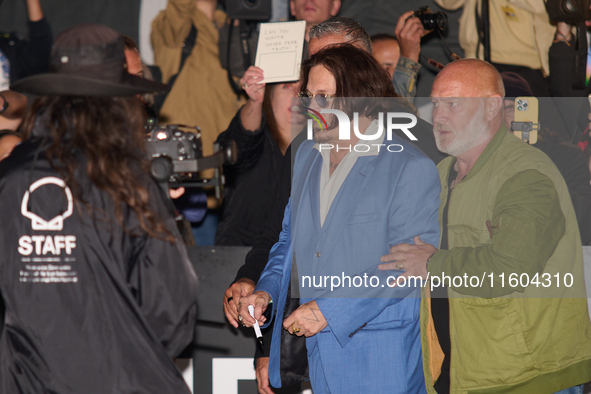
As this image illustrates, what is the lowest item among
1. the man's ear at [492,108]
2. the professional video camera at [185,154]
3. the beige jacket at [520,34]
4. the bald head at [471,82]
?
the professional video camera at [185,154]

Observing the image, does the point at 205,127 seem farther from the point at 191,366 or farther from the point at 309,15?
the point at 191,366

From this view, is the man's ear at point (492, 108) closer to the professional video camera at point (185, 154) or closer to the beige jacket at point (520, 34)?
the professional video camera at point (185, 154)

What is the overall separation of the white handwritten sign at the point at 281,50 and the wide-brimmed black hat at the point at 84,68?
1.47 meters

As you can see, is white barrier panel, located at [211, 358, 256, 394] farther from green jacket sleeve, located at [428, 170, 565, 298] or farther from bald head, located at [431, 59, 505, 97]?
bald head, located at [431, 59, 505, 97]

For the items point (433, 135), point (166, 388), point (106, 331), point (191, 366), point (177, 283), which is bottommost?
point (191, 366)

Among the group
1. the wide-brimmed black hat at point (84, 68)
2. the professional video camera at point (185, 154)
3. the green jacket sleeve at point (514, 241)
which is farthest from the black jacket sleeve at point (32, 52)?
the green jacket sleeve at point (514, 241)

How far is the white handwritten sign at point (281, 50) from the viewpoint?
130 inches

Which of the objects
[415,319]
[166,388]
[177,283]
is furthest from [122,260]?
[415,319]

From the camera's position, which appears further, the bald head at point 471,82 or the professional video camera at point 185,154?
the bald head at point 471,82

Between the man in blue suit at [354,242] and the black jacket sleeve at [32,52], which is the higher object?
the black jacket sleeve at [32,52]

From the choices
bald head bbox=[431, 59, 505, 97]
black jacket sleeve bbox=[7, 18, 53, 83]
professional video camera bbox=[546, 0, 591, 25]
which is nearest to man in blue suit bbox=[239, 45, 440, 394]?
bald head bbox=[431, 59, 505, 97]

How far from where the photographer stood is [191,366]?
3.20 meters

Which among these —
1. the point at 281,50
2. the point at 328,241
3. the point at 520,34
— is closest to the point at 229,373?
the point at 328,241

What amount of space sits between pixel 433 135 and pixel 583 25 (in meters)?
1.98
